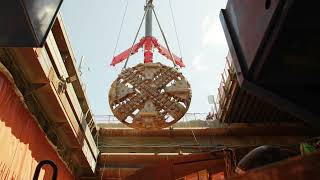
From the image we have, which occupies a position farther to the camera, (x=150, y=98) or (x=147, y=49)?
(x=147, y=49)

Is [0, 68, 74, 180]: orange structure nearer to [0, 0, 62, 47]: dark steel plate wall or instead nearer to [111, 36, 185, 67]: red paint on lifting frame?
[0, 0, 62, 47]: dark steel plate wall

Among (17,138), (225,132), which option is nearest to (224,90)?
(225,132)

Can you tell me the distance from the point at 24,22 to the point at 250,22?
1394 mm

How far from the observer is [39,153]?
929cm

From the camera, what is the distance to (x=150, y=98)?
10656mm

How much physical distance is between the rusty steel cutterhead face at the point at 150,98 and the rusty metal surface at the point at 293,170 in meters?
8.40

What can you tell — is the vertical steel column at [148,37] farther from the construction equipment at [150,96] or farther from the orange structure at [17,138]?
the orange structure at [17,138]

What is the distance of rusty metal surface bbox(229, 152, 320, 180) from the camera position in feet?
5.73

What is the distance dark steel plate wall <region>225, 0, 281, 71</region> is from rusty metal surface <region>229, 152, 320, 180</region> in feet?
2.21

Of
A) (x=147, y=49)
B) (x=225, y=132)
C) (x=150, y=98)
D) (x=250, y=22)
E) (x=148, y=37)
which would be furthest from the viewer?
(x=147, y=49)

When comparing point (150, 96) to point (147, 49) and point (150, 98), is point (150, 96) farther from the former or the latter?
point (147, 49)

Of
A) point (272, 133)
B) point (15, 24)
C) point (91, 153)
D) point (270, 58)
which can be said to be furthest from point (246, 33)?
point (272, 133)

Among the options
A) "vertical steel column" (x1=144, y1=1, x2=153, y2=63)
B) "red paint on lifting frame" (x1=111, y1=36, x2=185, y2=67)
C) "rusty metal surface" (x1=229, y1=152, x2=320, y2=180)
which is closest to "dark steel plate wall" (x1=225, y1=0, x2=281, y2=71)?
"rusty metal surface" (x1=229, y1=152, x2=320, y2=180)

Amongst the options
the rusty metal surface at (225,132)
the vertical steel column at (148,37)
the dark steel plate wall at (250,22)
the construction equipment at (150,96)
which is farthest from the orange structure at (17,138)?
the vertical steel column at (148,37)
